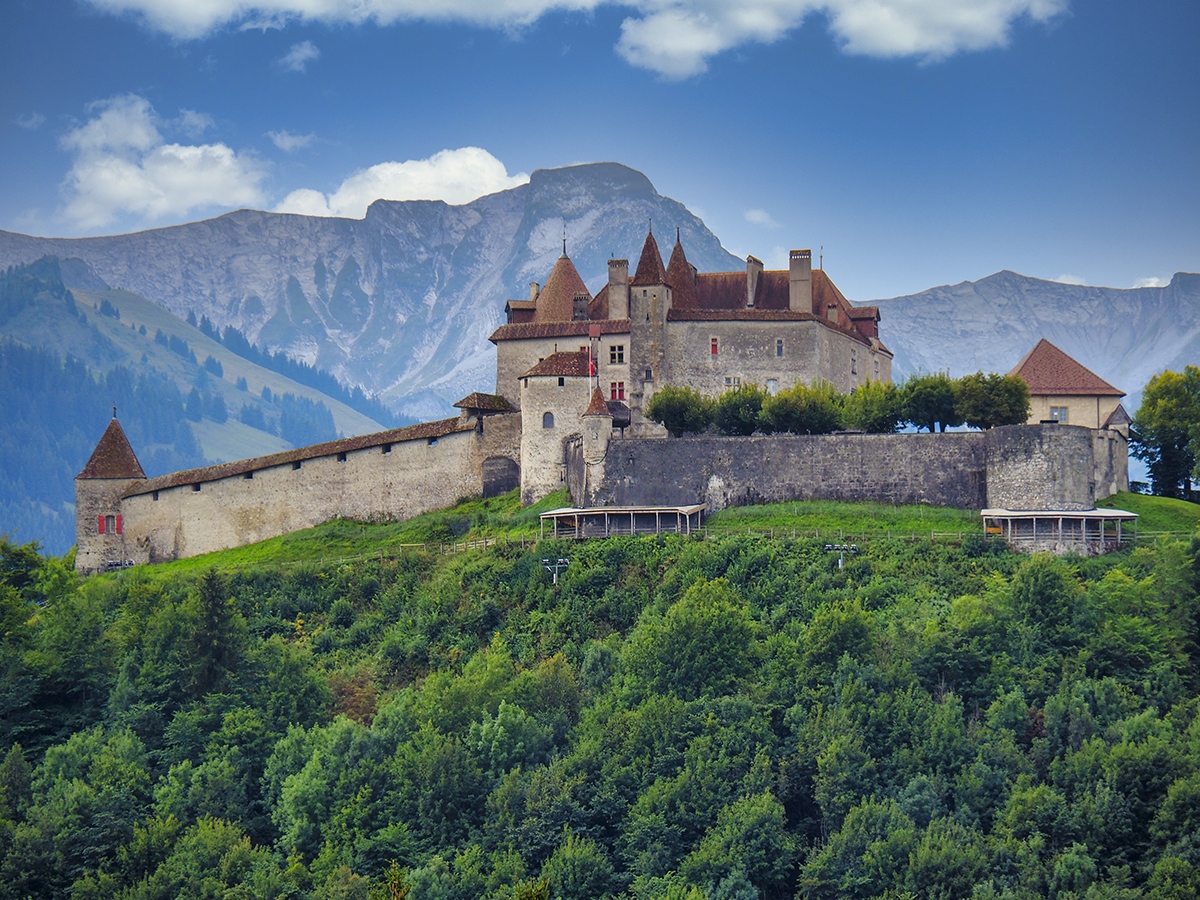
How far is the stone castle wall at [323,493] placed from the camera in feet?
234

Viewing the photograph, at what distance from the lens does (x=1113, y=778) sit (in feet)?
147

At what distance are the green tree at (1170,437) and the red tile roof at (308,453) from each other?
30246mm

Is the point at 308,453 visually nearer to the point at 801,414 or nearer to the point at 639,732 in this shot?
the point at 801,414

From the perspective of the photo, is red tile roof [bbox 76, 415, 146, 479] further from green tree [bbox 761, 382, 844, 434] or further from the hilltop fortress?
green tree [bbox 761, 382, 844, 434]

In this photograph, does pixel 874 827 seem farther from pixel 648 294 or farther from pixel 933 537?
pixel 648 294

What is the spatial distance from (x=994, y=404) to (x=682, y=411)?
42.7 ft

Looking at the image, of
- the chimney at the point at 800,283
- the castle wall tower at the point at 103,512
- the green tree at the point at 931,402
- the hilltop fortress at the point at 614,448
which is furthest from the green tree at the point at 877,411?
the castle wall tower at the point at 103,512

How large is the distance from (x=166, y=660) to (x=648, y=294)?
26951 millimetres

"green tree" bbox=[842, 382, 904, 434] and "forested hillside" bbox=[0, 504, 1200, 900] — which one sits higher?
"green tree" bbox=[842, 382, 904, 434]

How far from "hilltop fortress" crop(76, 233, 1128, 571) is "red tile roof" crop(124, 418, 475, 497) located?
0.34 feet

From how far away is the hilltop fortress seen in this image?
2468 inches

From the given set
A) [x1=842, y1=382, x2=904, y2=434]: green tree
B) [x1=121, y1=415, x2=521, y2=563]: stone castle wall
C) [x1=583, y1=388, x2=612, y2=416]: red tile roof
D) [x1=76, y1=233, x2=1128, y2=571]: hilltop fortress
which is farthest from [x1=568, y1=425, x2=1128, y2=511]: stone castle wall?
[x1=121, y1=415, x2=521, y2=563]: stone castle wall

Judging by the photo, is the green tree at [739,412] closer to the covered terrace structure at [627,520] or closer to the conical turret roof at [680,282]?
the covered terrace structure at [627,520]

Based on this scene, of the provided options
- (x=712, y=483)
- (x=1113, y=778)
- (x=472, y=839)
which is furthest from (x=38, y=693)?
(x=1113, y=778)
